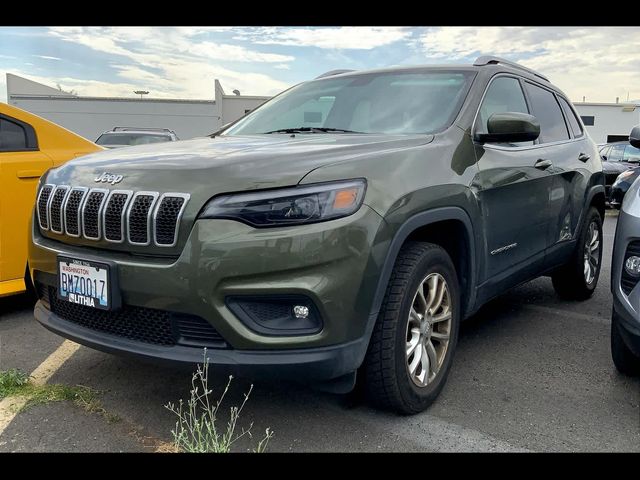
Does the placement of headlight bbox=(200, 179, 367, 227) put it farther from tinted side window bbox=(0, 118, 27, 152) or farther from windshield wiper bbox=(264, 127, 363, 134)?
tinted side window bbox=(0, 118, 27, 152)

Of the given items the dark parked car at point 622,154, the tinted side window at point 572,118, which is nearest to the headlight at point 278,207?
the tinted side window at point 572,118

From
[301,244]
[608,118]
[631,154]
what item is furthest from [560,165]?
[608,118]

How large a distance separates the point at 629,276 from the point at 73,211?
2.59m

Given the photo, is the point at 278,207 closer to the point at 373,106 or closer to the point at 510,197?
the point at 373,106

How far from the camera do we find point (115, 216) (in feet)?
7.63

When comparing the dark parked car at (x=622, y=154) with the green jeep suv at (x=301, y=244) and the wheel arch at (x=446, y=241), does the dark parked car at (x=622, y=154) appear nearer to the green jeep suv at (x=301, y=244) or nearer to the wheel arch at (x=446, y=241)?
the green jeep suv at (x=301, y=244)

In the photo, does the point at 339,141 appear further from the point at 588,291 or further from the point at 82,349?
the point at 588,291

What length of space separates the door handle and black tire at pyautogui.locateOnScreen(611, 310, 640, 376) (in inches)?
43.2

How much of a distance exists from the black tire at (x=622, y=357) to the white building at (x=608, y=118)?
36.6 meters

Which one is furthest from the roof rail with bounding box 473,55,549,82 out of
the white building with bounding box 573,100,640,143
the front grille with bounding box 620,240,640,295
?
the white building with bounding box 573,100,640,143

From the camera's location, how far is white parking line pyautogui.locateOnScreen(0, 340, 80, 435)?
2.63m

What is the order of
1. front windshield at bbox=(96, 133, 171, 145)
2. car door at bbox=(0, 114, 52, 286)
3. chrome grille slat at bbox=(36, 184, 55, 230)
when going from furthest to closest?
front windshield at bbox=(96, 133, 171, 145)
car door at bbox=(0, 114, 52, 286)
chrome grille slat at bbox=(36, 184, 55, 230)

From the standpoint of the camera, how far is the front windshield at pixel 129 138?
Answer: 35.1 ft
